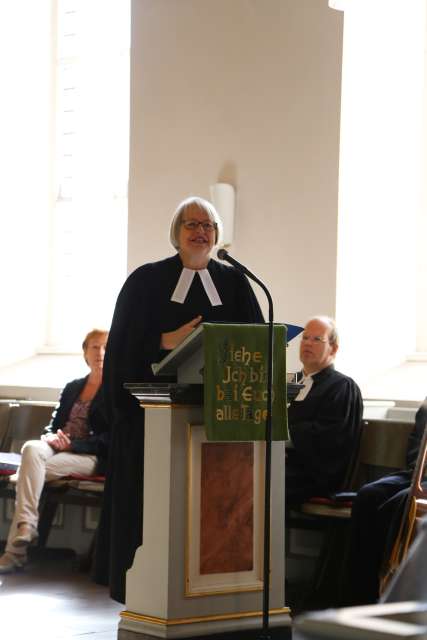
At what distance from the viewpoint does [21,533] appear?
647cm

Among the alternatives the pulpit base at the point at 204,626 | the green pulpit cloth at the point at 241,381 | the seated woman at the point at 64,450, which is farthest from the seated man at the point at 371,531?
the seated woman at the point at 64,450

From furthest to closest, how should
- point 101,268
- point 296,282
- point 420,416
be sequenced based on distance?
1. point 101,268
2. point 296,282
3. point 420,416

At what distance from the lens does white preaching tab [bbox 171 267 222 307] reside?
458 cm

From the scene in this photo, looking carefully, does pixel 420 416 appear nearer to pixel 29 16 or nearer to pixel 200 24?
pixel 200 24

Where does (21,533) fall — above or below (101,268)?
below

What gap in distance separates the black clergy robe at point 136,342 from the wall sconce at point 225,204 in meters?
2.48

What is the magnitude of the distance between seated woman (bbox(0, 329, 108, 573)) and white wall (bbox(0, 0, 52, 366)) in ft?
6.67

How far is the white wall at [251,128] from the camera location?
6.85 meters

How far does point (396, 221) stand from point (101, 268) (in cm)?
283

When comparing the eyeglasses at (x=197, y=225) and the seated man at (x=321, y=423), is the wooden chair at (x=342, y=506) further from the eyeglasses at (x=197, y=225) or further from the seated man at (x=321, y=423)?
the eyeglasses at (x=197, y=225)

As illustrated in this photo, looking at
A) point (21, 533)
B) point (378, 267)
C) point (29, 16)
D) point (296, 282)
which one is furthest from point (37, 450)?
point (29, 16)

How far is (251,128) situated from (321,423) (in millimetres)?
2218

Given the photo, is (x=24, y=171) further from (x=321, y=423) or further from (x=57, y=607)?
(x=57, y=607)

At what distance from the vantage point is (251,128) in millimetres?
7203
